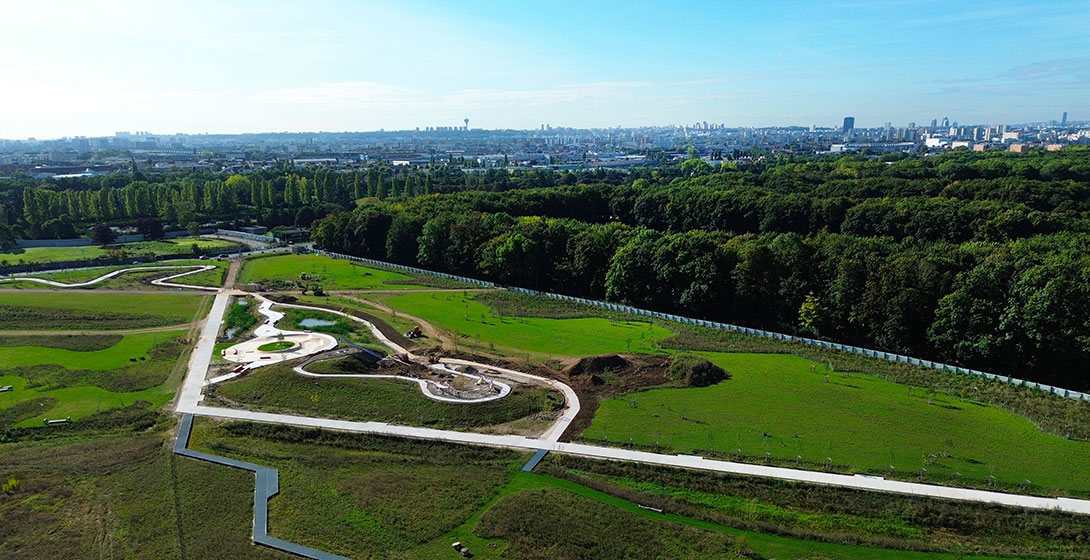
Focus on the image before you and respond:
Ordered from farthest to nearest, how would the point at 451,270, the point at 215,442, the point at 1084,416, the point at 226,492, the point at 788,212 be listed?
the point at 788,212 < the point at 451,270 < the point at 1084,416 < the point at 215,442 < the point at 226,492

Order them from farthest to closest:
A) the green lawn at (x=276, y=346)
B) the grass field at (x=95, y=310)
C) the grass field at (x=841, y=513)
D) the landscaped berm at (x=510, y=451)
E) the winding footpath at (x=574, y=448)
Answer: the grass field at (x=95, y=310), the green lawn at (x=276, y=346), the winding footpath at (x=574, y=448), the landscaped berm at (x=510, y=451), the grass field at (x=841, y=513)

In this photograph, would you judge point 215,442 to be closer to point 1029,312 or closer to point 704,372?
point 704,372

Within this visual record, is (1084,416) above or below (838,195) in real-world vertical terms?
below

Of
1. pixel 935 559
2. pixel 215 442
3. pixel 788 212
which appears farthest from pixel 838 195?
pixel 215 442

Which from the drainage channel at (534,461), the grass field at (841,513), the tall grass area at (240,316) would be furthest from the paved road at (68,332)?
the grass field at (841,513)

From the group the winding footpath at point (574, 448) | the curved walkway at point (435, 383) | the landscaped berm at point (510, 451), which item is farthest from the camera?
the curved walkway at point (435, 383)

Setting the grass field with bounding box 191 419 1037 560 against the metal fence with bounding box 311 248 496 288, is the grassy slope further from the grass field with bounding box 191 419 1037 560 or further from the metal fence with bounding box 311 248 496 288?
the grass field with bounding box 191 419 1037 560

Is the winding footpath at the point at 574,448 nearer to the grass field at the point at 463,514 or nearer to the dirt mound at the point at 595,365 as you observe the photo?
the grass field at the point at 463,514
